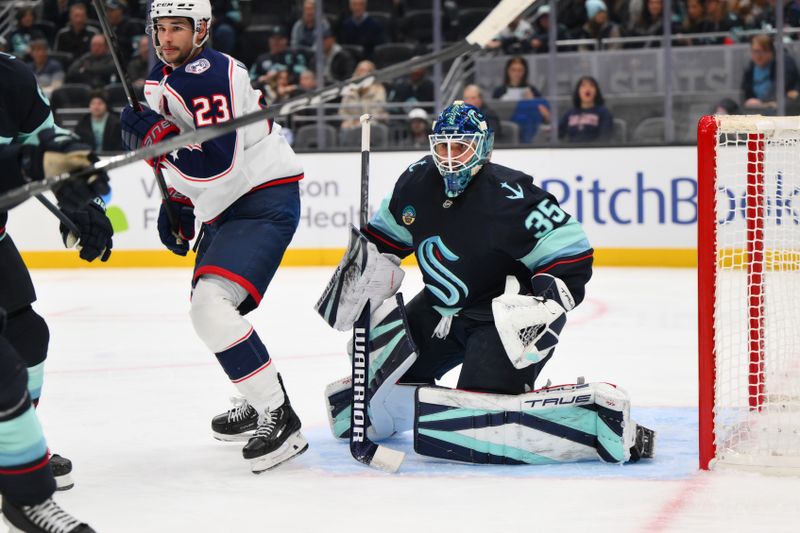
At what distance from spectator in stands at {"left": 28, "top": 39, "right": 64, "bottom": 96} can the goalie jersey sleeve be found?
7149mm

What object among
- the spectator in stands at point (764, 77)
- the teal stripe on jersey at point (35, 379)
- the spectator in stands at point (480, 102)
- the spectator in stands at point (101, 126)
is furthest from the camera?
the spectator in stands at point (101, 126)

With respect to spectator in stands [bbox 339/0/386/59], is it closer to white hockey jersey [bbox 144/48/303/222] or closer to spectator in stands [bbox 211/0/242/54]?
spectator in stands [bbox 211/0/242/54]

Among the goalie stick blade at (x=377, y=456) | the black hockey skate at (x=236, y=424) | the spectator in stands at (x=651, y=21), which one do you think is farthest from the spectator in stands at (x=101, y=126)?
the goalie stick blade at (x=377, y=456)

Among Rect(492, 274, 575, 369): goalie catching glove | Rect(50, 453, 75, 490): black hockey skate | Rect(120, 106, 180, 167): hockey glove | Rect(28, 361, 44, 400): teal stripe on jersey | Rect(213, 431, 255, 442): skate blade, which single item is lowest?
Rect(213, 431, 255, 442): skate blade

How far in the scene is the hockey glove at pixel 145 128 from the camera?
2955mm

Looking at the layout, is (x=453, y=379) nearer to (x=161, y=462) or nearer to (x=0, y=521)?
(x=161, y=462)

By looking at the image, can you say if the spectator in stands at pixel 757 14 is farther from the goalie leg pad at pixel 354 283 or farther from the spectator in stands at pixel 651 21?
the goalie leg pad at pixel 354 283

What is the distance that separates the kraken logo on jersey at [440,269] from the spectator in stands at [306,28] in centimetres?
629

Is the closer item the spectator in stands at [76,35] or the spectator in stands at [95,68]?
the spectator in stands at [95,68]

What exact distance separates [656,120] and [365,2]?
9.35 ft

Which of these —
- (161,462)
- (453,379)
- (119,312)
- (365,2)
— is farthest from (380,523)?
(365,2)

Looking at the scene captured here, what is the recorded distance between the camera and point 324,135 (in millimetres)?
8883

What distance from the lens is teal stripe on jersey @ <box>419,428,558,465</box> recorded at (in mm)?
3031

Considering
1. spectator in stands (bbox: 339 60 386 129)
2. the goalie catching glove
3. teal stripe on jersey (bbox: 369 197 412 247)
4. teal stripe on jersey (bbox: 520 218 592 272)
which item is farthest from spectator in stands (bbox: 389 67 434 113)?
the goalie catching glove
